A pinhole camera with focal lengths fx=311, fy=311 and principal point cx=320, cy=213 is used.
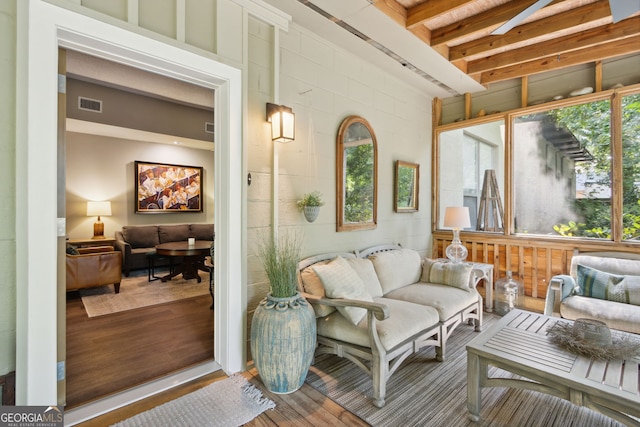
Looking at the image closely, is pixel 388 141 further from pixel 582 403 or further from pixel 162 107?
pixel 162 107

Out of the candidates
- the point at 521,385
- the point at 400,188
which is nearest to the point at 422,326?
the point at 521,385

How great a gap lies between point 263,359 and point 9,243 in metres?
1.63

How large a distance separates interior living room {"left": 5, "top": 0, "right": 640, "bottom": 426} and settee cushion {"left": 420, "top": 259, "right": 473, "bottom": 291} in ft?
0.10

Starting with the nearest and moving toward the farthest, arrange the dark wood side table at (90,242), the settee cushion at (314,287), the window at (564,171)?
the settee cushion at (314,287) → the window at (564,171) → the dark wood side table at (90,242)

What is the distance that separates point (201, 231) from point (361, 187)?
186 inches

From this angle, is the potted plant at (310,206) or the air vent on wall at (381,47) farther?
the potted plant at (310,206)

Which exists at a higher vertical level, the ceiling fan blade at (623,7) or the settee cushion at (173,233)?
the ceiling fan blade at (623,7)

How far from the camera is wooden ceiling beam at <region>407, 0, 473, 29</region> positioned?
8.66ft

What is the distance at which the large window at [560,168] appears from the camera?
132 inches

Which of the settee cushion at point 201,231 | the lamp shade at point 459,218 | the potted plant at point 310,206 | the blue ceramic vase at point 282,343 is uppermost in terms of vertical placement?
the potted plant at point 310,206

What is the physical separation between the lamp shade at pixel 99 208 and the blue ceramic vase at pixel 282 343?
524cm

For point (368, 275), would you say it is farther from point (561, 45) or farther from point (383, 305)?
point (561, 45)

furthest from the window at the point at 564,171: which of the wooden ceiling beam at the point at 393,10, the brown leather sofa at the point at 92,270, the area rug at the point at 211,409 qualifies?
the brown leather sofa at the point at 92,270

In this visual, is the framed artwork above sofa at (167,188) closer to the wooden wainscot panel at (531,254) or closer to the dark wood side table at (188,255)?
the dark wood side table at (188,255)
